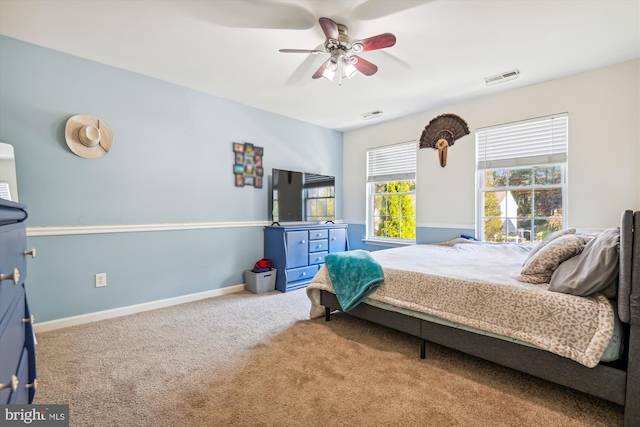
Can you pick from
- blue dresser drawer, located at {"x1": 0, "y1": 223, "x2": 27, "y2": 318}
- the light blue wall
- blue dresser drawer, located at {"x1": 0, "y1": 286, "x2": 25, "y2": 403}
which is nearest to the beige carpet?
the light blue wall

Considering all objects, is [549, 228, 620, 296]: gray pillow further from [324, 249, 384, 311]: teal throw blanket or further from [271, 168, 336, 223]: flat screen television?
[271, 168, 336, 223]: flat screen television

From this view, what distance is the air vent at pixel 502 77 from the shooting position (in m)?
2.99

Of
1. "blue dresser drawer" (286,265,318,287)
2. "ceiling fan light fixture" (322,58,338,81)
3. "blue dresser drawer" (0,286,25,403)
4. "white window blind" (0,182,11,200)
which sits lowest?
"blue dresser drawer" (286,265,318,287)

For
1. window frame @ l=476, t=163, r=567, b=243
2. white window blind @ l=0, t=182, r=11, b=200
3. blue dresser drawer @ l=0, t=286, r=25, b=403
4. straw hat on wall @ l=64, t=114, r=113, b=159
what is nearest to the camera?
blue dresser drawer @ l=0, t=286, r=25, b=403

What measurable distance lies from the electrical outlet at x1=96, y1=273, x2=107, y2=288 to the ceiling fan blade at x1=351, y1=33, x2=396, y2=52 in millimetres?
3103

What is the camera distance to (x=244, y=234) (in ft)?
12.9

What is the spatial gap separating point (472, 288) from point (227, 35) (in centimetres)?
264

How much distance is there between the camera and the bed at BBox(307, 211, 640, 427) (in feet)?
4.47

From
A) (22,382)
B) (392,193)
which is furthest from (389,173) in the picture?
(22,382)

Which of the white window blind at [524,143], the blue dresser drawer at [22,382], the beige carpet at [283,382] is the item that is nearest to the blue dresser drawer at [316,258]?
the beige carpet at [283,382]

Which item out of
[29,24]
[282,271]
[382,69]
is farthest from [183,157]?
[382,69]

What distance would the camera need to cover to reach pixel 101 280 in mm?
2814

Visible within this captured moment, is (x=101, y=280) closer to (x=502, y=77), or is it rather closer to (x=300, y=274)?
(x=300, y=274)

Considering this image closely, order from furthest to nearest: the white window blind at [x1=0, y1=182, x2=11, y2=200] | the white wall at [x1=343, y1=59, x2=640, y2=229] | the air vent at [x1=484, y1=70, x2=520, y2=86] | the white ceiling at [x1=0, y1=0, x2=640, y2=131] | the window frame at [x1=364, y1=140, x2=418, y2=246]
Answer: the window frame at [x1=364, y1=140, x2=418, y2=246], the air vent at [x1=484, y1=70, x2=520, y2=86], the white wall at [x1=343, y1=59, x2=640, y2=229], the white window blind at [x1=0, y1=182, x2=11, y2=200], the white ceiling at [x1=0, y1=0, x2=640, y2=131]
